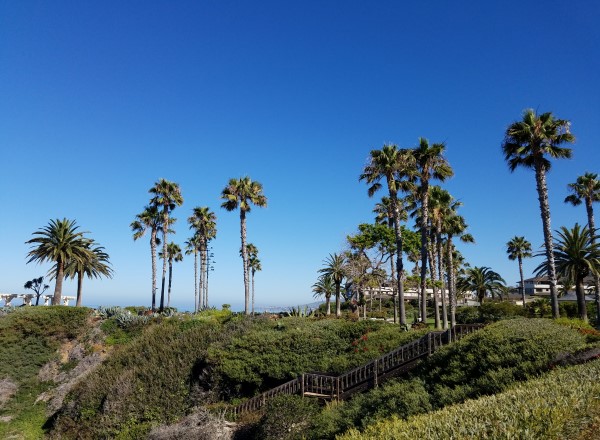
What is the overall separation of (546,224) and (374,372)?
16.1 meters

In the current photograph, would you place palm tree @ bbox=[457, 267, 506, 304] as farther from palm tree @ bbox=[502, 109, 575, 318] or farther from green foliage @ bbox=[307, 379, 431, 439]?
green foliage @ bbox=[307, 379, 431, 439]

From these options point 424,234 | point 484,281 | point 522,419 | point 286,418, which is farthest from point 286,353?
point 484,281

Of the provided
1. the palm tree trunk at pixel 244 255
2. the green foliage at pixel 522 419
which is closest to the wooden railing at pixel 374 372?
the green foliage at pixel 522 419

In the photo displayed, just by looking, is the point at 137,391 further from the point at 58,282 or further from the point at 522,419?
the point at 58,282

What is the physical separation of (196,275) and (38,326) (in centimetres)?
3402

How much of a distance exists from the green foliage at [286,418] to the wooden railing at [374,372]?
50.1 inches

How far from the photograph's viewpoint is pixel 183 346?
25734 mm

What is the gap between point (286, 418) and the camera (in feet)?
47.4

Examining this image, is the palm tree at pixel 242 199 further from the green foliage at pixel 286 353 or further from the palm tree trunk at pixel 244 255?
the green foliage at pixel 286 353

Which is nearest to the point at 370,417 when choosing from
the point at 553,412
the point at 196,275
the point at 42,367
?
the point at 553,412

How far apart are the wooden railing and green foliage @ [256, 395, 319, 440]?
1272 mm

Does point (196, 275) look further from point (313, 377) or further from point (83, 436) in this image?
point (313, 377)

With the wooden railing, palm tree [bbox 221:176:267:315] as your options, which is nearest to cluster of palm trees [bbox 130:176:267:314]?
palm tree [bbox 221:176:267:315]

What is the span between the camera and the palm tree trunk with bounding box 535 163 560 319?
24.0 m
